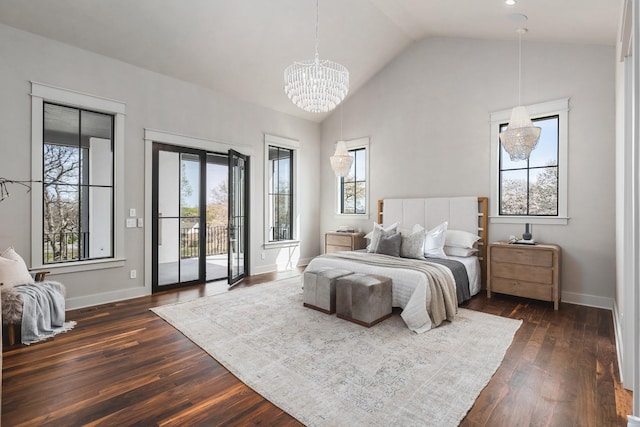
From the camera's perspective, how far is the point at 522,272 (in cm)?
415

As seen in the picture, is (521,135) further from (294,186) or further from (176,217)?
(176,217)

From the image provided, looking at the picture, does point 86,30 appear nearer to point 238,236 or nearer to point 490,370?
point 238,236

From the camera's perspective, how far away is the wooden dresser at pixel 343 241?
620 centimetres

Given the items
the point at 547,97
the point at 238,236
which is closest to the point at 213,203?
the point at 238,236

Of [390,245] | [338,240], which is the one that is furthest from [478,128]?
[338,240]

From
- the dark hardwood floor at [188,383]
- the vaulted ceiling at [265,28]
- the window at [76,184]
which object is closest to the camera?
the dark hardwood floor at [188,383]

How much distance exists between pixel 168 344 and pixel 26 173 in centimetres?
262

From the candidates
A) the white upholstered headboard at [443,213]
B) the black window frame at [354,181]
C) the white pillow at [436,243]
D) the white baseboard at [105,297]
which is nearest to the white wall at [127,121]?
the white baseboard at [105,297]

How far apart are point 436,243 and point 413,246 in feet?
1.54

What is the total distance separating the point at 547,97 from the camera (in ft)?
14.4

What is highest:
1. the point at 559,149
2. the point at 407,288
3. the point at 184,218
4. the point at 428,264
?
the point at 559,149

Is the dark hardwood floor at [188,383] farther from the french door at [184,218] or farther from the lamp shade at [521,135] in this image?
the lamp shade at [521,135]

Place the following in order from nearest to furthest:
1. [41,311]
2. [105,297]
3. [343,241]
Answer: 1. [41,311]
2. [105,297]
3. [343,241]

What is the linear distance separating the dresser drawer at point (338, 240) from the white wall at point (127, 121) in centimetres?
109
